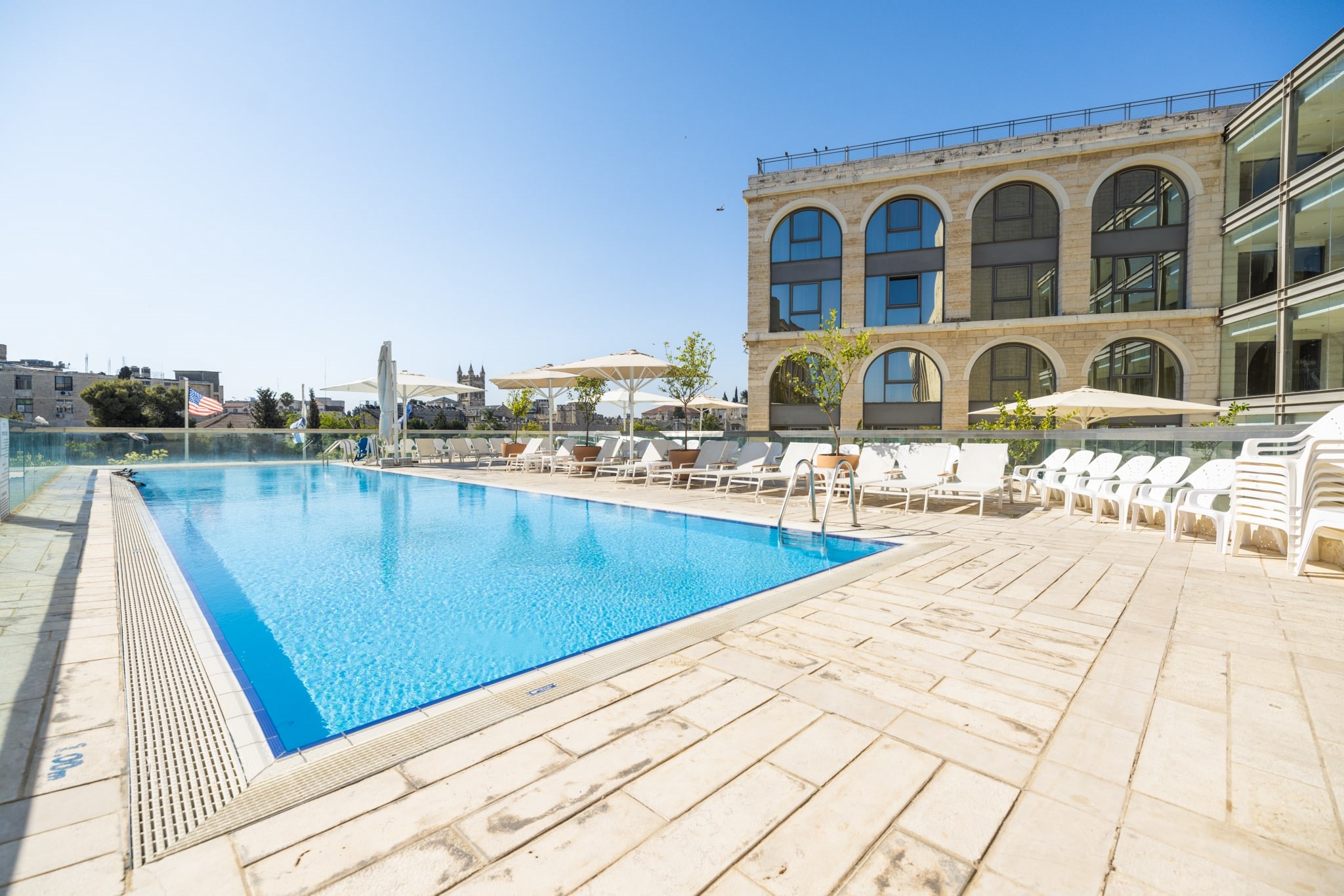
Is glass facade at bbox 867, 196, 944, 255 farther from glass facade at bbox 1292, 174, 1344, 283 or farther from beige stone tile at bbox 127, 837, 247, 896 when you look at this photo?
beige stone tile at bbox 127, 837, 247, 896

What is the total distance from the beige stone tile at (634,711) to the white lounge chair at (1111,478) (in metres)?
6.52

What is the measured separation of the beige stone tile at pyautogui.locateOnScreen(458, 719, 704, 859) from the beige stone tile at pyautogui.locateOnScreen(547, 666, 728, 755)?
0.05m

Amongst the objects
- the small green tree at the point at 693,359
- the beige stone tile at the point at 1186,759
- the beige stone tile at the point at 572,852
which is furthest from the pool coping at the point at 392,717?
the small green tree at the point at 693,359

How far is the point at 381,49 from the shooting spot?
980 centimetres

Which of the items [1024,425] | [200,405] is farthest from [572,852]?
[200,405]

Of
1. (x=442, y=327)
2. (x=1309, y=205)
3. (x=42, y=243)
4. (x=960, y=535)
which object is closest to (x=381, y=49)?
(x=42, y=243)

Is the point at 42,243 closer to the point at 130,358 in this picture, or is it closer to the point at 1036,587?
the point at 1036,587

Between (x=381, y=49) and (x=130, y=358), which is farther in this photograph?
(x=130, y=358)

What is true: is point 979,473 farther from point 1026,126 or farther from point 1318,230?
point 1026,126

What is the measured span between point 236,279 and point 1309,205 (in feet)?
93.7

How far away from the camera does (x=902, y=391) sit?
60.1ft

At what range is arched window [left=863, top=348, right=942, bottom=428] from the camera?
17.9 m

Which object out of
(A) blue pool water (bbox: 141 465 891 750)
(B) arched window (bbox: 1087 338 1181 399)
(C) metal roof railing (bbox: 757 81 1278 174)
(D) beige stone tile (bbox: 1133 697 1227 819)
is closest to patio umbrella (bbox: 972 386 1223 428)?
(A) blue pool water (bbox: 141 465 891 750)

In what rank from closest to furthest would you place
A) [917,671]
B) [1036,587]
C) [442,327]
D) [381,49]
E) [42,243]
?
[917,671]
[1036,587]
[381,49]
[42,243]
[442,327]
